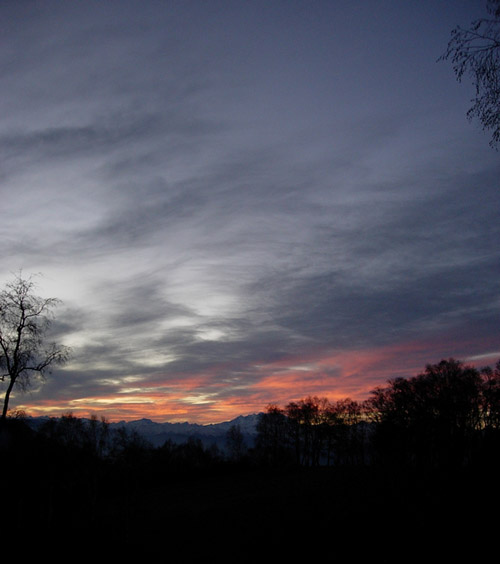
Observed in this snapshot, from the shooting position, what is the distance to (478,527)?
15031 mm

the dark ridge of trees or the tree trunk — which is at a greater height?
the tree trunk

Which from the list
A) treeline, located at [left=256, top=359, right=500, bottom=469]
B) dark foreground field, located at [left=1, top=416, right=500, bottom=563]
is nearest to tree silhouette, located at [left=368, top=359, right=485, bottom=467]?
treeline, located at [left=256, top=359, right=500, bottom=469]

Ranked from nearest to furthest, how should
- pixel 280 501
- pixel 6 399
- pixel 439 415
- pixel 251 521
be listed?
1. pixel 6 399
2. pixel 251 521
3. pixel 280 501
4. pixel 439 415

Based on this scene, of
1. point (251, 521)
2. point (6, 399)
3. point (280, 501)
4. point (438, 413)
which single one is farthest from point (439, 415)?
point (6, 399)

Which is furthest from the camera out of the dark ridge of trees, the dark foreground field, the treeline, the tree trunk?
the treeline

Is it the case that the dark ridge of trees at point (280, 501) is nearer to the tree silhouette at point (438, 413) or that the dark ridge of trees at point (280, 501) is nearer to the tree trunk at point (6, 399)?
the tree silhouette at point (438, 413)

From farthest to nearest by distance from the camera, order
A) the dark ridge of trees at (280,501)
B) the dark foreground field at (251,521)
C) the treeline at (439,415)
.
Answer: the treeline at (439,415), the dark ridge of trees at (280,501), the dark foreground field at (251,521)

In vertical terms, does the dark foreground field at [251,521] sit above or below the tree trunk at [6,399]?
below

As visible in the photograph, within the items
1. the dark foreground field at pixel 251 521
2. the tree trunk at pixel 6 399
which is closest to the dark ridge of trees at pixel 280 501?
the dark foreground field at pixel 251 521

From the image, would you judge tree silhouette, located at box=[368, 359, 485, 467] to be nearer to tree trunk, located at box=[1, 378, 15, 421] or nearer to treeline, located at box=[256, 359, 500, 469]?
treeline, located at box=[256, 359, 500, 469]

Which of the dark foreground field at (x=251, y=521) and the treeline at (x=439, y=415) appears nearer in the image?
the dark foreground field at (x=251, y=521)

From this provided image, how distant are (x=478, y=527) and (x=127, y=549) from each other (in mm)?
18880

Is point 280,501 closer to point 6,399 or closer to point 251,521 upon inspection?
point 251,521

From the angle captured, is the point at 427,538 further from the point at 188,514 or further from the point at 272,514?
the point at 188,514
